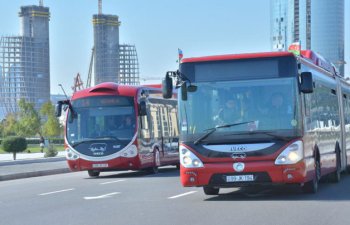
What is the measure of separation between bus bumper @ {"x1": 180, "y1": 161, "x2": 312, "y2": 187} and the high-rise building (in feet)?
448

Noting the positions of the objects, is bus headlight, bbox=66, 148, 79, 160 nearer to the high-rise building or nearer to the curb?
the curb

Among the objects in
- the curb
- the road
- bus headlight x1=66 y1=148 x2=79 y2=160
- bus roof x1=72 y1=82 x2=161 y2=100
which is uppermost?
bus roof x1=72 y1=82 x2=161 y2=100

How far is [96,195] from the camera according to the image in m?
17.1

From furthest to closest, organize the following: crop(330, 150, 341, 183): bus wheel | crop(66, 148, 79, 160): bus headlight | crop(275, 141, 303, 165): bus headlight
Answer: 1. crop(66, 148, 79, 160): bus headlight
2. crop(330, 150, 341, 183): bus wheel
3. crop(275, 141, 303, 165): bus headlight

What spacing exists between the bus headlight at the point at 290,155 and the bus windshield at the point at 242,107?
9.6 inches

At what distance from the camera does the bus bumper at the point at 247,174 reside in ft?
46.1

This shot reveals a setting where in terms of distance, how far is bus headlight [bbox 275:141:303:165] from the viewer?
46.1 feet

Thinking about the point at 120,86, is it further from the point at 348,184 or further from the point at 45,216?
the point at 45,216

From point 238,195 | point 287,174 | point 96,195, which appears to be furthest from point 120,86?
point 287,174

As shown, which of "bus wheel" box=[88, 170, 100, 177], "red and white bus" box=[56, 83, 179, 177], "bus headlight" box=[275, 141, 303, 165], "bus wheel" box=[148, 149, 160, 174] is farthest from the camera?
"bus wheel" box=[148, 149, 160, 174]

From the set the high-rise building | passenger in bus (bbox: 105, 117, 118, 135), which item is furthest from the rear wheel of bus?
the high-rise building

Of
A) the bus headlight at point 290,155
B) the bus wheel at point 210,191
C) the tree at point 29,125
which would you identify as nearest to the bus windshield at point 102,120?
the bus wheel at point 210,191

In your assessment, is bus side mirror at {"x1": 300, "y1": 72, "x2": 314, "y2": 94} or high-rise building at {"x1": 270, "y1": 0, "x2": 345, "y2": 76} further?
high-rise building at {"x1": 270, "y1": 0, "x2": 345, "y2": 76}

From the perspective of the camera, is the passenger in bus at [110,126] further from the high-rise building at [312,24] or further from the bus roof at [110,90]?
the high-rise building at [312,24]
